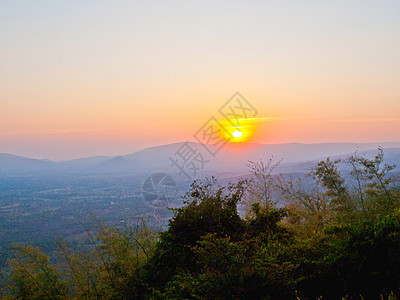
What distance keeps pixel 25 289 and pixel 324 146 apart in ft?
377

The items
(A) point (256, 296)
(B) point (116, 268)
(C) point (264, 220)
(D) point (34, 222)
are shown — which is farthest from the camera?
(D) point (34, 222)

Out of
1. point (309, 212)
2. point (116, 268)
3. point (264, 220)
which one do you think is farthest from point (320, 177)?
point (116, 268)

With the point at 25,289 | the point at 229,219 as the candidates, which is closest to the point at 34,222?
the point at 25,289

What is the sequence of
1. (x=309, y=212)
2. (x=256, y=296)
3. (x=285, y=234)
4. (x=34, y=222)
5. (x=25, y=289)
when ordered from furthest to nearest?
(x=34, y=222) → (x=309, y=212) → (x=25, y=289) → (x=285, y=234) → (x=256, y=296)

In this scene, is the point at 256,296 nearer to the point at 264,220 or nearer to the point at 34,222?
the point at 264,220

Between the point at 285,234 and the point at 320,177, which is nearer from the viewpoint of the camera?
the point at 285,234

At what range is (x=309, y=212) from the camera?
14625mm

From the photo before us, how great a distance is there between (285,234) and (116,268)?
6.37 metres

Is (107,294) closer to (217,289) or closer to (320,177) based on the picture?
(217,289)

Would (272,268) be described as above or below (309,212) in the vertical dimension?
above

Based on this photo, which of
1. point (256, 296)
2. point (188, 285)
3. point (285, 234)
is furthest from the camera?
point (285, 234)

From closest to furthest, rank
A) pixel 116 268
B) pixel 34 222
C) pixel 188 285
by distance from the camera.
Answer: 1. pixel 188 285
2. pixel 116 268
3. pixel 34 222

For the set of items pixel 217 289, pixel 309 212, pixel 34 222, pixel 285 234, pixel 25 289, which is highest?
pixel 217 289

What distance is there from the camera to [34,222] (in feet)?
173
